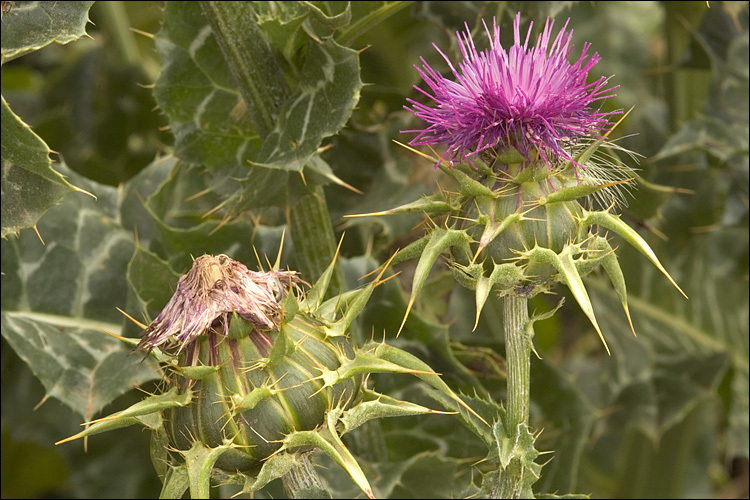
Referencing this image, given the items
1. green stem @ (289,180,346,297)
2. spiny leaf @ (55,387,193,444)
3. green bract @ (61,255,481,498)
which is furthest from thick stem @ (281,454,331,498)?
green stem @ (289,180,346,297)

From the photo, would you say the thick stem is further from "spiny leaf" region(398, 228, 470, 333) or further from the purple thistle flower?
the purple thistle flower

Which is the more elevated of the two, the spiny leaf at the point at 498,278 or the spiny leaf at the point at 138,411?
the spiny leaf at the point at 498,278

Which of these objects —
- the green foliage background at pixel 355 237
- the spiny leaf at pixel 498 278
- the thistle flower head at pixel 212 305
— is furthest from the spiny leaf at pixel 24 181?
the spiny leaf at pixel 498 278

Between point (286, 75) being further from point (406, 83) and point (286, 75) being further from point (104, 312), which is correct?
point (406, 83)

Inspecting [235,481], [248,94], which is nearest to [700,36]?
[248,94]

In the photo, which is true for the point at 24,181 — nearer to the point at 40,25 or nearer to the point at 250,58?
the point at 40,25

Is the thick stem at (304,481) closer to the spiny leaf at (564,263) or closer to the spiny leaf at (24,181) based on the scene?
the spiny leaf at (564,263)
